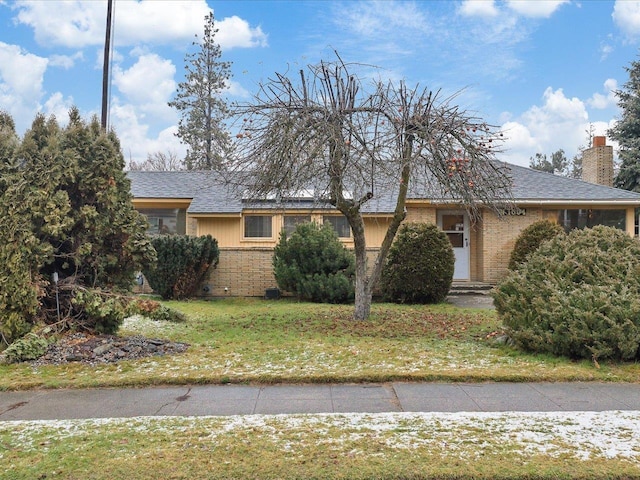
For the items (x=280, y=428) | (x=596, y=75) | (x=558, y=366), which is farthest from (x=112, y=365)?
(x=596, y=75)

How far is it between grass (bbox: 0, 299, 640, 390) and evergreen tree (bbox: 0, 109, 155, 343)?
3.54 feet

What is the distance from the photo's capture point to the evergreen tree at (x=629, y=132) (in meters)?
22.8

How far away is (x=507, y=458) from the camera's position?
3.47 metres

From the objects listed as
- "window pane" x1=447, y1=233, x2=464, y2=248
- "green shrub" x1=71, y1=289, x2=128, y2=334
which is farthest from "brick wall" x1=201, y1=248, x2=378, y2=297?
"green shrub" x1=71, y1=289, x2=128, y2=334

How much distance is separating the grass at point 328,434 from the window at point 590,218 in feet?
33.5

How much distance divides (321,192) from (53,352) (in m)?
4.75

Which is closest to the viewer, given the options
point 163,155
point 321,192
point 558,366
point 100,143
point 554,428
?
point 554,428

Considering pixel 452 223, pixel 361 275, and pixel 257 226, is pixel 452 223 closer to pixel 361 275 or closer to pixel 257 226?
pixel 257 226

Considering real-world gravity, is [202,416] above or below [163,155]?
below

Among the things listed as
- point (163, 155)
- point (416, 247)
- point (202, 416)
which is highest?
point (163, 155)

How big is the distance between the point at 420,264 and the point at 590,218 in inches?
271

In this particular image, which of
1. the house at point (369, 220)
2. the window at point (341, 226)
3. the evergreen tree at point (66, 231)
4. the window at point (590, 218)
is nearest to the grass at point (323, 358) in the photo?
the evergreen tree at point (66, 231)

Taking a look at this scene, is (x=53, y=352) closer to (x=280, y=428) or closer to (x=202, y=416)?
(x=202, y=416)

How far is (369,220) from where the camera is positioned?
1516cm
